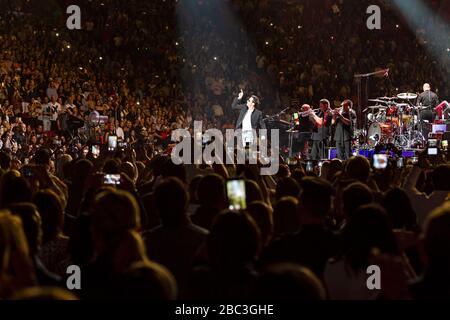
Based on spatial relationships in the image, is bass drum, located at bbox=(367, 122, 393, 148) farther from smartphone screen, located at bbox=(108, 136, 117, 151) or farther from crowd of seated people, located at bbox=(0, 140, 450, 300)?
crowd of seated people, located at bbox=(0, 140, 450, 300)

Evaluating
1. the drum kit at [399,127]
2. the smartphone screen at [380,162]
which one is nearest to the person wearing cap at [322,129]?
the drum kit at [399,127]

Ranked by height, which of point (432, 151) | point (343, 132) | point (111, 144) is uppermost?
point (343, 132)

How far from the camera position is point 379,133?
20.8 metres

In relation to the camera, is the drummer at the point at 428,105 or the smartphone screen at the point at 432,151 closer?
the smartphone screen at the point at 432,151

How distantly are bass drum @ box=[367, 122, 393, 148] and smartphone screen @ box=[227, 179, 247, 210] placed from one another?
15917 mm

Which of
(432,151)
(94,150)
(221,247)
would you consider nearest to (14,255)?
(221,247)

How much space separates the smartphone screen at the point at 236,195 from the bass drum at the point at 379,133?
15917 millimetres

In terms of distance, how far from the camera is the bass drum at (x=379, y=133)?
813 inches

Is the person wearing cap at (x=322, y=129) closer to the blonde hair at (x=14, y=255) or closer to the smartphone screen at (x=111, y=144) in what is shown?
the smartphone screen at (x=111, y=144)

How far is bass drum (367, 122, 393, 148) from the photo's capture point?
813 inches

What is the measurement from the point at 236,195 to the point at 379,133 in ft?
52.8

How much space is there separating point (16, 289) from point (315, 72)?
75.0 ft

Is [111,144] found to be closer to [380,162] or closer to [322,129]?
[380,162]

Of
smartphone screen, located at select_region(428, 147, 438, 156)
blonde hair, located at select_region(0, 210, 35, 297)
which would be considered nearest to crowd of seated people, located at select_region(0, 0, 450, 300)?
blonde hair, located at select_region(0, 210, 35, 297)
